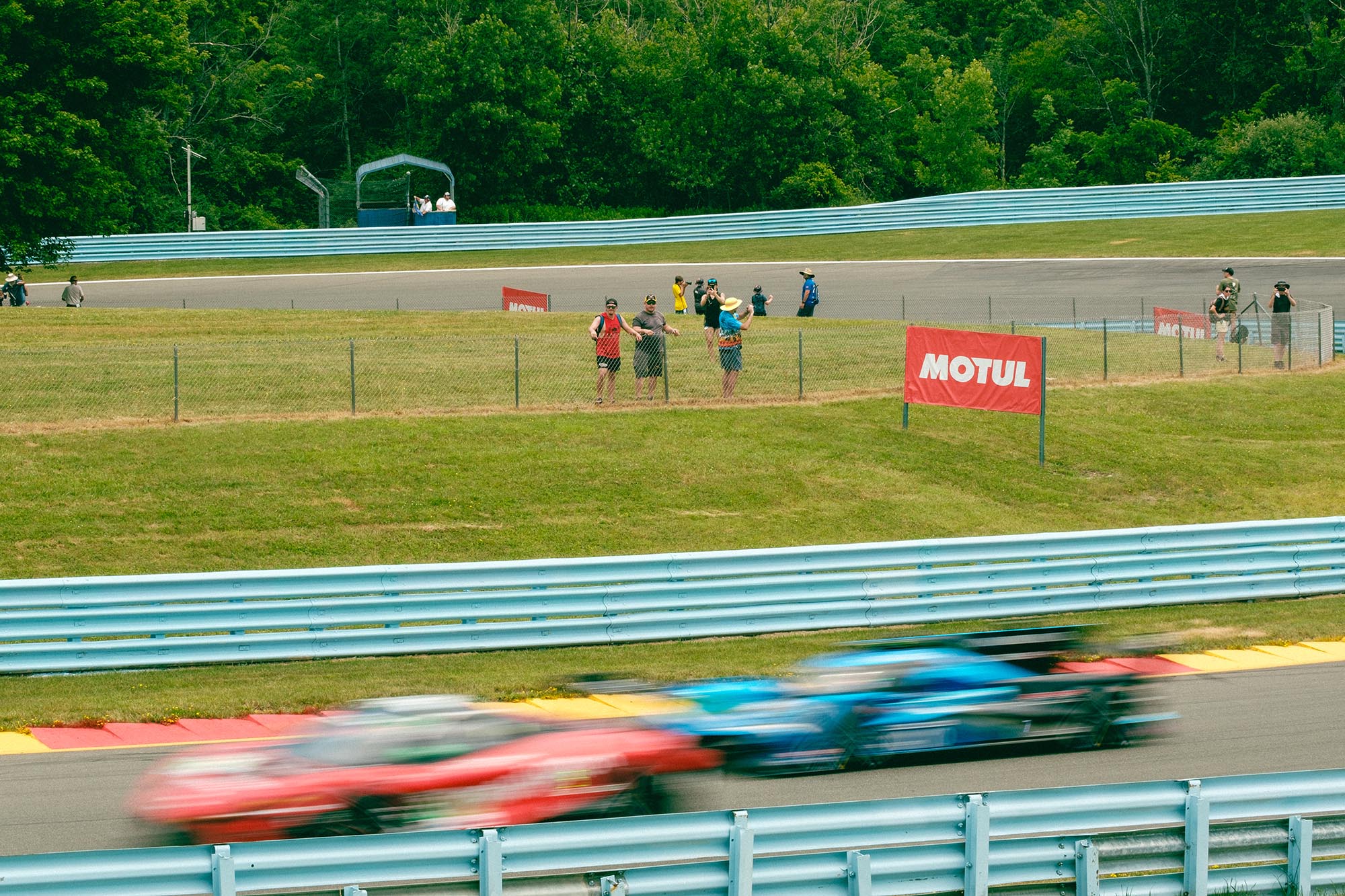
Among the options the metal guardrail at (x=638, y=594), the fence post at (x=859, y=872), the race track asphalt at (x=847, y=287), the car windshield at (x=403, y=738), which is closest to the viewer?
the fence post at (x=859, y=872)

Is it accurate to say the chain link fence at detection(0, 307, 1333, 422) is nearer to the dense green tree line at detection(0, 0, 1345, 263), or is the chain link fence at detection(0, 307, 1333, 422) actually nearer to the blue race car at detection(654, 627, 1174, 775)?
the blue race car at detection(654, 627, 1174, 775)

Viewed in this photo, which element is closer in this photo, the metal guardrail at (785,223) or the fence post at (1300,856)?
the fence post at (1300,856)

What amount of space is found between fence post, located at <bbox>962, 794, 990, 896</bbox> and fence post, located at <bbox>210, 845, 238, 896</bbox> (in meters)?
3.82

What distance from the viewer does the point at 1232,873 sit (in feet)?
27.5

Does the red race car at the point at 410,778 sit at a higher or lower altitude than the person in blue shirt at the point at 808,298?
lower

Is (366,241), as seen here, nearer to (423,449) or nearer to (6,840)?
(423,449)

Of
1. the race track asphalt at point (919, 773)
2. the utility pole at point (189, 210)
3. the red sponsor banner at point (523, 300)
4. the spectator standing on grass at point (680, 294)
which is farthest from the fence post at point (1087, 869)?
the utility pole at point (189, 210)

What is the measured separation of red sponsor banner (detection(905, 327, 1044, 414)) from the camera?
69.5 feet

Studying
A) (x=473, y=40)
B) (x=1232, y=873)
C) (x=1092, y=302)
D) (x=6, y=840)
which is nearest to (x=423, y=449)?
(x=6, y=840)

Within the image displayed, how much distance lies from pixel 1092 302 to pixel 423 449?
21.8m

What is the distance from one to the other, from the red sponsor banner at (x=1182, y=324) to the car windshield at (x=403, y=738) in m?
21.4

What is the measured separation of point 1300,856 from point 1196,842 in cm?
66

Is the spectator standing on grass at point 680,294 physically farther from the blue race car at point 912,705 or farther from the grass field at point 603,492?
the blue race car at point 912,705

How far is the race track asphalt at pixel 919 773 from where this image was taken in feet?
32.7
